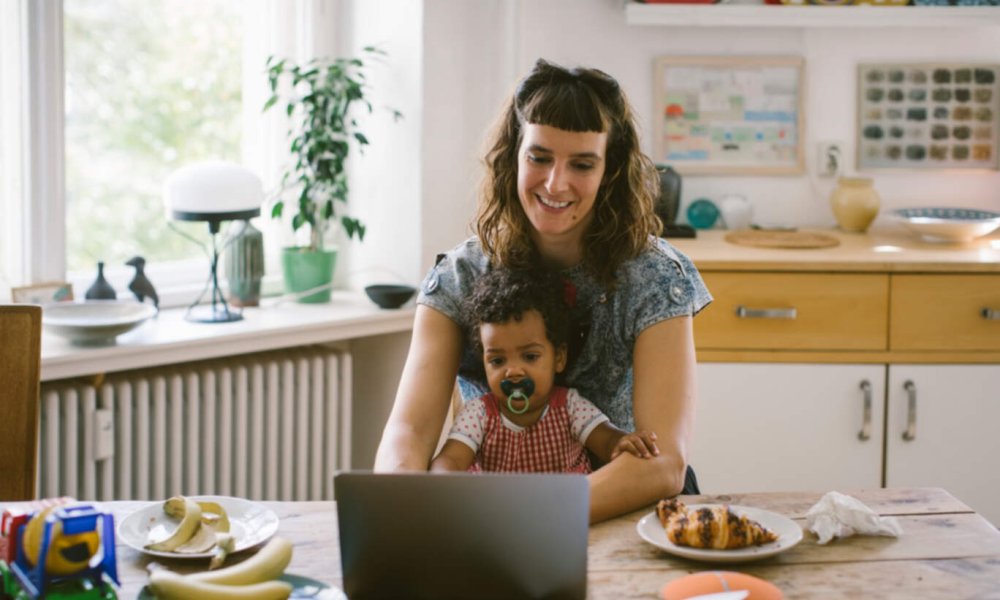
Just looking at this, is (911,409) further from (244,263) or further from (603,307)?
(244,263)

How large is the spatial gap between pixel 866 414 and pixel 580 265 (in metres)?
1.33

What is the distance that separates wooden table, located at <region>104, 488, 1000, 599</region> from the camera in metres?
1.45

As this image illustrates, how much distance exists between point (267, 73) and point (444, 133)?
0.50m

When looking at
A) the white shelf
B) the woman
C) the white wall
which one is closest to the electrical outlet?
the white wall

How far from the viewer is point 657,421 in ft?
6.30

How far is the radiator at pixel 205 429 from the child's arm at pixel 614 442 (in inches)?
50.0

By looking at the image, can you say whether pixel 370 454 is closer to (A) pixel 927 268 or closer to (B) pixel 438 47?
(B) pixel 438 47

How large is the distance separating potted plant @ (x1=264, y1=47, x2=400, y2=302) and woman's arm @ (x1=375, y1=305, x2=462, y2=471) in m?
1.11

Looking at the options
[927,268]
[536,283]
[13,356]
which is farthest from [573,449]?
[927,268]

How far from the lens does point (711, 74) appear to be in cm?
362

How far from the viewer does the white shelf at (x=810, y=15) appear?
336 centimetres

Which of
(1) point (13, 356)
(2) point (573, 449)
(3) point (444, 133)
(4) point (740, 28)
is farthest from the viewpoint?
(4) point (740, 28)

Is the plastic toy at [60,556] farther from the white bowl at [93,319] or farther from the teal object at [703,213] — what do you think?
the teal object at [703,213]

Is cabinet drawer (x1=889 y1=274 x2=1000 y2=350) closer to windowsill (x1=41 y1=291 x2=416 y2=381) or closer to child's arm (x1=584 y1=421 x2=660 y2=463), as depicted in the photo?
windowsill (x1=41 y1=291 x2=416 y2=381)
